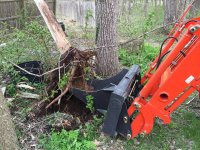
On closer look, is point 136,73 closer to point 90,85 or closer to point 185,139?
point 90,85

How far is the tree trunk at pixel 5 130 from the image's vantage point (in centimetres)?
387

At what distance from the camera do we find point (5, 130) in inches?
154

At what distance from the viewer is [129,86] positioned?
183 inches

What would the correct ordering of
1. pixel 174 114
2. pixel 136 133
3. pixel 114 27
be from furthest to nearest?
1. pixel 114 27
2. pixel 174 114
3. pixel 136 133

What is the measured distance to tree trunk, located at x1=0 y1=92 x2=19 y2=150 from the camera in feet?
12.7

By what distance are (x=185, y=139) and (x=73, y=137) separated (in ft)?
5.73

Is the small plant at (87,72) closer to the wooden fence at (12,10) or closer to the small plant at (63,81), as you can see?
the small plant at (63,81)

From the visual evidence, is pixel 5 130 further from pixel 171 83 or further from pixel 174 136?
pixel 174 136

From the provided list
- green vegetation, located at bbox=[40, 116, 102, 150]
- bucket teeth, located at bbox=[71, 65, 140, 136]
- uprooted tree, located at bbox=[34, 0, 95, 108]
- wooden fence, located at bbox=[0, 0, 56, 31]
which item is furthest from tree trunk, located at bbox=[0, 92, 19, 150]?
wooden fence, located at bbox=[0, 0, 56, 31]

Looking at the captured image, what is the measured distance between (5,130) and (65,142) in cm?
88

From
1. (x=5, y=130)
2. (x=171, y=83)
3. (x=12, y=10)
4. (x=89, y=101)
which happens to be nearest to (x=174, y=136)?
(x=171, y=83)

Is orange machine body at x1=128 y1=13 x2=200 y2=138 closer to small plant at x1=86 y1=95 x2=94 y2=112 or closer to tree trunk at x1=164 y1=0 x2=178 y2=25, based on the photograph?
small plant at x1=86 y1=95 x2=94 y2=112

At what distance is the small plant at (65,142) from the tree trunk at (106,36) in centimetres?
238

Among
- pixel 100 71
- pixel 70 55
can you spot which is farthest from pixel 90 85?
pixel 100 71
